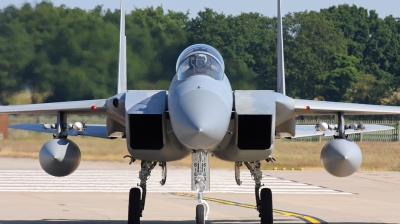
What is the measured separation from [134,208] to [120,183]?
365 inches

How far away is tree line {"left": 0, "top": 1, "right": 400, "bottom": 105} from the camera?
65.3 ft

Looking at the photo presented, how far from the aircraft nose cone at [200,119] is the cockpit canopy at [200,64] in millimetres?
890

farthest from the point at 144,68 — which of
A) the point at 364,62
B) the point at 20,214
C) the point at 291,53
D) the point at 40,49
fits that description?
the point at 364,62

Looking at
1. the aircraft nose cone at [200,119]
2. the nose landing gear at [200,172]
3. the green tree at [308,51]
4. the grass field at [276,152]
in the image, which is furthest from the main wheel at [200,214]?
the green tree at [308,51]

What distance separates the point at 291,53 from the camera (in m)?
31.9

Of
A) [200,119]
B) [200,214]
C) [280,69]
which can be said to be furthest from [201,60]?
[280,69]

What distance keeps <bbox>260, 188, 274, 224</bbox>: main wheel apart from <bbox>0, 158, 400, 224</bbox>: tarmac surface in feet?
4.92

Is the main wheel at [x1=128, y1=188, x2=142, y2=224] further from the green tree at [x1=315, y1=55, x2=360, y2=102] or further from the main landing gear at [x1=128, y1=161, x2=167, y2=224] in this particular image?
the green tree at [x1=315, y1=55, x2=360, y2=102]

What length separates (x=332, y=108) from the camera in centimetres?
988

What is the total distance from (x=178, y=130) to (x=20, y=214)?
5.85m

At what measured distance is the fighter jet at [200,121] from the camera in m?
7.93

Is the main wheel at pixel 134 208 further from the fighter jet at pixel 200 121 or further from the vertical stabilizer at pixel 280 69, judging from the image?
the vertical stabilizer at pixel 280 69

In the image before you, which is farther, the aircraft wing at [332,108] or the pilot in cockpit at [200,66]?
the aircraft wing at [332,108]

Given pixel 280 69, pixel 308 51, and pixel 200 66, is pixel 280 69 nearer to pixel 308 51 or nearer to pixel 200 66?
pixel 200 66
